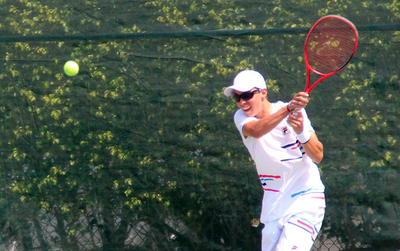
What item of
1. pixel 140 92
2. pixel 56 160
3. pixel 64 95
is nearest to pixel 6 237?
A: pixel 56 160

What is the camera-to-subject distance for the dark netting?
406cm

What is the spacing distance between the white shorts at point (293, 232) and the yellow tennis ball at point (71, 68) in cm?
181

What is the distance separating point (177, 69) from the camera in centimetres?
412

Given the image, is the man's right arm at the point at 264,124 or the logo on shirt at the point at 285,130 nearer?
the man's right arm at the point at 264,124

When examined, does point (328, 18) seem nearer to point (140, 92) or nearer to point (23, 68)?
point (140, 92)

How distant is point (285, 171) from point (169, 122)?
126cm

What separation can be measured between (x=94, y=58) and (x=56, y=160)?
79 cm

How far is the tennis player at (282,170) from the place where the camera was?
3.03 m

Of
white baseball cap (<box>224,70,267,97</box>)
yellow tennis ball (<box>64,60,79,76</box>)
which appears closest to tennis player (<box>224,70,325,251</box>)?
white baseball cap (<box>224,70,267,97</box>)

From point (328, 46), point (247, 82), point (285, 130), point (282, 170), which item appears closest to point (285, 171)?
point (282, 170)

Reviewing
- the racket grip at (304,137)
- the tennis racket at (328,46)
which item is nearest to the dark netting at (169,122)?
the tennis racket at (328,46)

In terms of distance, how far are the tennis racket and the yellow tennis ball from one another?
169cm

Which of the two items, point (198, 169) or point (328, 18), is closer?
point (328, 18)

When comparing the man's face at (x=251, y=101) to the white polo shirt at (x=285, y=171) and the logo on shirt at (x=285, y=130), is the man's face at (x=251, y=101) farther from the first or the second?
the logo on shirt at (x=285, y=130)
